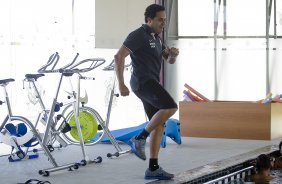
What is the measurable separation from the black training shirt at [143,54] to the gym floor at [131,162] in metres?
0.85

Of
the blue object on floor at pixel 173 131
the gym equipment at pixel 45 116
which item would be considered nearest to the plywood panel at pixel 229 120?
the blue object on floor at pixel 173 131

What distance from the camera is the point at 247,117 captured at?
813 centimetres

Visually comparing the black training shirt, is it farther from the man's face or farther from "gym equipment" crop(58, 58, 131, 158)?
"gym equipment" crop(58, 58, 131, 158)

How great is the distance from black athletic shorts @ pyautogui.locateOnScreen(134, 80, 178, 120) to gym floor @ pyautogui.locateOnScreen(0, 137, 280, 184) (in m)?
0.63

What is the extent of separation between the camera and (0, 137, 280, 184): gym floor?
4852 millimetres

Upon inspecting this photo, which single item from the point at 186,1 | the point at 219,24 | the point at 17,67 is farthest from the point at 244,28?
the point at 17,67

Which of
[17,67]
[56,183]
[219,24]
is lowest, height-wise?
[56,183]

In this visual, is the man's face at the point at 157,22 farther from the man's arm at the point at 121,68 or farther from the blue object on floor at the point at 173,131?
the blue object on floor at the point at 173,131

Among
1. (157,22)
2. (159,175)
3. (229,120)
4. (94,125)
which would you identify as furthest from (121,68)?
(229,120)

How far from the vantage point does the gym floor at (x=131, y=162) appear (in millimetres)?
4852

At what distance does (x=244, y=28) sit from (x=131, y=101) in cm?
271

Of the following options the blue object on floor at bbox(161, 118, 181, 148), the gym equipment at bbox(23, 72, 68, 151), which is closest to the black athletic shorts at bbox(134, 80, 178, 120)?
the gym equipment at bbox(23, 72, 68, 151)

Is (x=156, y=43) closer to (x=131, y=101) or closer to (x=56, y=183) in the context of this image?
(x=56, y=183)

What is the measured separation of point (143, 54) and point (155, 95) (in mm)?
358
